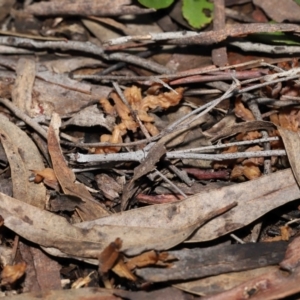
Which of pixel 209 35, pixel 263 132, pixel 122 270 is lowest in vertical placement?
pixel 122 270

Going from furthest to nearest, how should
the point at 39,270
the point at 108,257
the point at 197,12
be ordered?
the point at 197,12
the point at 39,270
the point at 108,257

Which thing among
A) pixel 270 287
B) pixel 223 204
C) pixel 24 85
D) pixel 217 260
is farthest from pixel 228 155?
pixel 24 85

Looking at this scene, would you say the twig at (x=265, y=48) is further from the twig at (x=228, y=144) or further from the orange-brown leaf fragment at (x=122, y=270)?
the orange-brown leaf fragment at (x=122, y=270)

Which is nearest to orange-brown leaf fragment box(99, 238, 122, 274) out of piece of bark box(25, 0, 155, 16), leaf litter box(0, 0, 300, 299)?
leaf litter box(0, 0, 300, 299)

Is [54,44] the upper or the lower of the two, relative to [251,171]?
upper

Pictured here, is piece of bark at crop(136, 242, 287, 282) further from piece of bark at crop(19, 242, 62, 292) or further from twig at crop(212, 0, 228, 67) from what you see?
twig at crop(212, 0, 228, 67)

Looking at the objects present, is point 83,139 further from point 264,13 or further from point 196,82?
point 264,13

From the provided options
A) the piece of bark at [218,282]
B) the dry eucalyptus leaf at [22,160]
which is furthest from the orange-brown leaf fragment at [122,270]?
the dry eucalyptus leaf at [22,160]

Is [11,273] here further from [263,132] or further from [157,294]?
[263,132]
